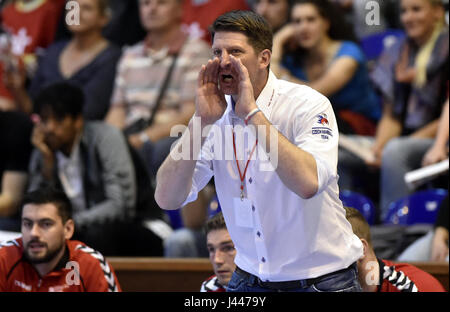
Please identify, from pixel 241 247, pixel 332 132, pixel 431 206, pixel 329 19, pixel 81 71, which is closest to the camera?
pixel 332 132

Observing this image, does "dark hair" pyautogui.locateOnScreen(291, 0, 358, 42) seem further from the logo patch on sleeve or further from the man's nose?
the logo patch on sleeve

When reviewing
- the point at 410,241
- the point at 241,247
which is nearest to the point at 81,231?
the point at 410,241

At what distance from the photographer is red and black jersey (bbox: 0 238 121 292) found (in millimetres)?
3092

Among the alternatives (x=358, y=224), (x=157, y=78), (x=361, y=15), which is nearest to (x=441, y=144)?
(x=358, y=224)

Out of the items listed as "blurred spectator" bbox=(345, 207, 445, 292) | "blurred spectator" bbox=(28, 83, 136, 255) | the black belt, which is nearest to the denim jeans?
the black belt

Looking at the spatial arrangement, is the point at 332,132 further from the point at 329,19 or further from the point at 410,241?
the point at 329,19

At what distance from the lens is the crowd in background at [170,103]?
426cm

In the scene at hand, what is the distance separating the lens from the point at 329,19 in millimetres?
4734

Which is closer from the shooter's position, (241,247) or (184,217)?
(241,247)

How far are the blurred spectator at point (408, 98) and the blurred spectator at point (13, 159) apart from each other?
201 cm

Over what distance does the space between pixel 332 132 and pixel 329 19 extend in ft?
9.28

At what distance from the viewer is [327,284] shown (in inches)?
81.9

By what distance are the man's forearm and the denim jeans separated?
0.30 metres

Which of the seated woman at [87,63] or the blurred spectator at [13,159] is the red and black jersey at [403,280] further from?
the seated woman at [87,63]
